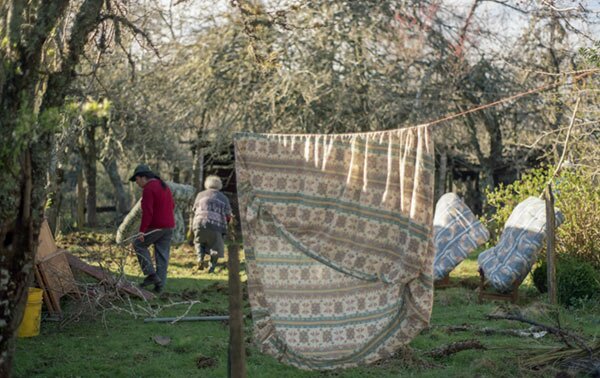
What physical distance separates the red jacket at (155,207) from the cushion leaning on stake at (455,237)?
11.0ft

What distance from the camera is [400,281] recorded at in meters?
5.21

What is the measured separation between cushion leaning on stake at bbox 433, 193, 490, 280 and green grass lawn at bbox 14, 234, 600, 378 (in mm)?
889

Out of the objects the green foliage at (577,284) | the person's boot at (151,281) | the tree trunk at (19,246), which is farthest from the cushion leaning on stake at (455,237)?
the tree trunk at (19,246)

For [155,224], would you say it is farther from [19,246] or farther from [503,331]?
[19,246]

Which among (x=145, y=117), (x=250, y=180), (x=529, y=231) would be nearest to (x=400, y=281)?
(x=250, y=180)

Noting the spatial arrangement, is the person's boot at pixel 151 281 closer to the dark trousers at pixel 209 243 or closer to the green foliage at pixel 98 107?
the dark trousers at pixel 209 243

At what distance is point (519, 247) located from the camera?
8.95 meters

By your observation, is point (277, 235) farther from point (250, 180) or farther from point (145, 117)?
point (145, 117)

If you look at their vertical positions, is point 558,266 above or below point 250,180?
below

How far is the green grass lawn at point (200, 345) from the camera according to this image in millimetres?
5719

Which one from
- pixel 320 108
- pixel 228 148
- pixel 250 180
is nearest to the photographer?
pixel 250 180

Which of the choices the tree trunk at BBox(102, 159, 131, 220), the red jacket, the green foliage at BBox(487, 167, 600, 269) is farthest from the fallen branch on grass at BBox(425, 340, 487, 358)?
the tree trunk at BBox(102, 159, 131, 220)

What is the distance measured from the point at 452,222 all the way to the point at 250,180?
5.54 m

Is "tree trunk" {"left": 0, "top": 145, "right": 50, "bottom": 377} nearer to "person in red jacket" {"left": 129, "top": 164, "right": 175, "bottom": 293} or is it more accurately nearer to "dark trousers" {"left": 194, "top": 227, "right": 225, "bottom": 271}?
"person in red jacket" {"left": 129, "top": 164, "right": 175, "bottom": 293}
